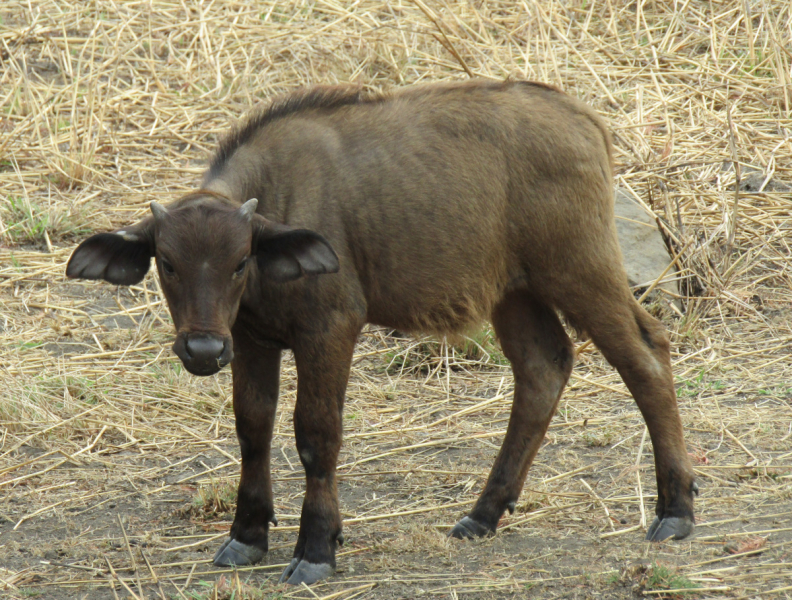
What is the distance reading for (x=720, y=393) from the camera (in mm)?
6039

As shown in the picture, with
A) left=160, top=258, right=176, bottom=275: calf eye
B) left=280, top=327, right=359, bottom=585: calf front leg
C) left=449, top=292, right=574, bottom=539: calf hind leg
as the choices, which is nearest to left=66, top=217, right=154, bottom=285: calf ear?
left=160, top=258, right=176, bottom=275: calf eye

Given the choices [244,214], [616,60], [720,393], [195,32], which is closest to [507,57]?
[616,60]

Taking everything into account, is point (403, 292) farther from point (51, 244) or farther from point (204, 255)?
point (51, 244)

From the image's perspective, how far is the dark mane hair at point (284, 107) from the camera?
427cm

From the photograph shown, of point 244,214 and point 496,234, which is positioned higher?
point 244,214

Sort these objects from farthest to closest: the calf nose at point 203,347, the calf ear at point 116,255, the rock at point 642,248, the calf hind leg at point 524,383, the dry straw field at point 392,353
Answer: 1. the rock at point 642,248
2. the calf hind leg at point 524,383
3. the dry straw field at point 392,353
4. the calf ear at point 116,255
5. the calf nose at point 203,347

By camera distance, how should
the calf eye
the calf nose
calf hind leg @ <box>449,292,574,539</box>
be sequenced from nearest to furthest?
the calf nose → the calf eye → calf hind leg @ <box>449,292,574,539</box>

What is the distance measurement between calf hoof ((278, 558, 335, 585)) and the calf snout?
104cm

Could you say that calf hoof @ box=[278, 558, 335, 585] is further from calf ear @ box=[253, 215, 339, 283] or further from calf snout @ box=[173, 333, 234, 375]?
calf ear @ box=[253, 215, 339, 283]

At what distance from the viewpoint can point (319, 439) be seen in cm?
407

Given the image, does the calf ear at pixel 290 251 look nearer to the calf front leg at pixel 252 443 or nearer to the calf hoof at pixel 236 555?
the calf front leg at pixel 252 443

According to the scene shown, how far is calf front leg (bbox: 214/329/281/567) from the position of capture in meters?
4.30

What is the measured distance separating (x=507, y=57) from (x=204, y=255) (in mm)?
6490

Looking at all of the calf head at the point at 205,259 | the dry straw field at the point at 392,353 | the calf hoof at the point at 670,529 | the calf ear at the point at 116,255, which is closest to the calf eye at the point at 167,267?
the calf head at the point at 205,259
